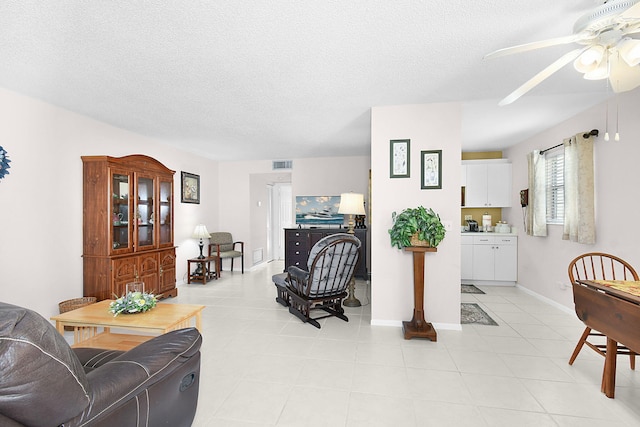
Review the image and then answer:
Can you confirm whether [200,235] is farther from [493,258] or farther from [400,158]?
[493,258]

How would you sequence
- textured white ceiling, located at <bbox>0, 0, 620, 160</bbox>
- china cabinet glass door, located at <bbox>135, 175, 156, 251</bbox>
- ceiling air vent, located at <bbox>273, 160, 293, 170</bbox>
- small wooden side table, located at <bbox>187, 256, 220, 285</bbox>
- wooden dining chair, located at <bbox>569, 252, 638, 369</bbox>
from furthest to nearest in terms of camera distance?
1. ceiling air vent, located at <bbox>273, 160, 293, 170</bbox>
2. small wooden side table, located at <bbox>187, 256, 220, 285</bbox>
3. china cabinet glass door, located at <bbox>135, 175, 156, 251</bbox>
4. wooden dining chair, located at <bbox>569, 252, 638, 369</bbox>
5. textured white ceiling, located at <bbox>0, 0, 620, 160</bbox>

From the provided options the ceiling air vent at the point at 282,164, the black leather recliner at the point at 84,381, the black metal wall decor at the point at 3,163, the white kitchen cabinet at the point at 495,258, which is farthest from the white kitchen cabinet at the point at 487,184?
the black metal wall decor at the point at 3,163

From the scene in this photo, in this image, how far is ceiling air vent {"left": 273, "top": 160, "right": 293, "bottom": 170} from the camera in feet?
21.3

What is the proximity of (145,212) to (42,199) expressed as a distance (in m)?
1.16

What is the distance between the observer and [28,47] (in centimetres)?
210

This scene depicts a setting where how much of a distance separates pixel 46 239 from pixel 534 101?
5591 mm

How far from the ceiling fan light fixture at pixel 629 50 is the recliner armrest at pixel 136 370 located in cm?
276

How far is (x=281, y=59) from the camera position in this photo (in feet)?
7.54

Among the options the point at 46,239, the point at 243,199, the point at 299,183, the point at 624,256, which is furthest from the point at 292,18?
the point at 243,199

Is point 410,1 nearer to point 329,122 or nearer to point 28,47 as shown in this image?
point 329,122

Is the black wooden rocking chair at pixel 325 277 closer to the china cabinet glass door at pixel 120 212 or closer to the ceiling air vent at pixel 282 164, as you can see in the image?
the china cabinet glass door at pixel 120 212

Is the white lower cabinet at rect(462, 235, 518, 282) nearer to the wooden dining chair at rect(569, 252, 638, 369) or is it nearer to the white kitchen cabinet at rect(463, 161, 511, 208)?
the white kitchen cabinet at rect(463, 161, 511, 208)

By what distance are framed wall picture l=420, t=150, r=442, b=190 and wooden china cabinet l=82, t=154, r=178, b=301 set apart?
3.71 metres

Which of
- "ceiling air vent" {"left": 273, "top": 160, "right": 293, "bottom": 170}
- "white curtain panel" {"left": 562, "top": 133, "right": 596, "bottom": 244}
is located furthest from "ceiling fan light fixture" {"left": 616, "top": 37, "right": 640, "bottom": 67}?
"ceiling air vent" {"left": 273, "top": 160, "right": 293, "bottom": 170}
